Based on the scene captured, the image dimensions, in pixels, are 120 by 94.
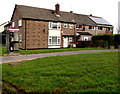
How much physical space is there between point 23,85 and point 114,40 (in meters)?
24.6

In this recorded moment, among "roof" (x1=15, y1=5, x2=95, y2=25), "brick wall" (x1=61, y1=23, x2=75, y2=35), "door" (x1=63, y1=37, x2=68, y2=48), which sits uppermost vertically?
"roof" (x1=15, y1=5, x2=95, y2=25)

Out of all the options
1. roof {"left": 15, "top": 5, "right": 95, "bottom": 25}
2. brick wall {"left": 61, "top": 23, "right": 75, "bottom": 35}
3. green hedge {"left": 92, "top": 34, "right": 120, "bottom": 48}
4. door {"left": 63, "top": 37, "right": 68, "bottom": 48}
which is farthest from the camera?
door {"left": 63, "top": 37, "right": 68, "bottom": 48}

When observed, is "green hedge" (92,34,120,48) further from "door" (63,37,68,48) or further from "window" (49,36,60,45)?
"window" (49,36,60,45)

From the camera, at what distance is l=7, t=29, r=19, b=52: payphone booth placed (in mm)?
17125

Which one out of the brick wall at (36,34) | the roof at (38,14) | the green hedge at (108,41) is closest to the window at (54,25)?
the roof at (38,14)

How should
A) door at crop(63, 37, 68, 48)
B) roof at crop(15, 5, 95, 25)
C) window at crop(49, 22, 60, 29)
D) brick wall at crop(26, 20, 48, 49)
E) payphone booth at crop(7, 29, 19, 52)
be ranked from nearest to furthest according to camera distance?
payphone booth at crop(7, 29, 19, 52) → brick wall at crop(26, 20, 48, 49) → roof at crop(15, 5, 95, 25) → window at crop(49, 22, 60, 29) → door at crop(63, 37, 68, 48)

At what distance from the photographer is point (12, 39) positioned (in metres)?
17.9

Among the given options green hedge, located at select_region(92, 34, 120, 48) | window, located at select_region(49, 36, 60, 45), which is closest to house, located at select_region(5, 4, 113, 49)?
window, located at select_region(49, 36, 60, 45)

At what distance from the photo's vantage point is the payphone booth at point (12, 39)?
56.2ft

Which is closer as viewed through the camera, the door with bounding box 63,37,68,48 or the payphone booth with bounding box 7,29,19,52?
the payphone booth with bounding box 7,29,19,52

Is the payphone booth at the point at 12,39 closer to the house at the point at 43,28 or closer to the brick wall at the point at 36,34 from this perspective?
the house at the point at 43,28

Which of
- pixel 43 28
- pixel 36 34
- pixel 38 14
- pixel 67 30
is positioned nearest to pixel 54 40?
pixel 43 28

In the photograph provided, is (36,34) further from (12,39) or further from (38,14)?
(12,39)

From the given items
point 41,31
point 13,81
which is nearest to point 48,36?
point 41,31
